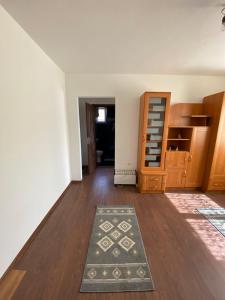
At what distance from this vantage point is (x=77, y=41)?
1976 millimetres

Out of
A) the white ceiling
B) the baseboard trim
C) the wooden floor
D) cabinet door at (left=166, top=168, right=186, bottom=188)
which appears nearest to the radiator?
the wooden floor

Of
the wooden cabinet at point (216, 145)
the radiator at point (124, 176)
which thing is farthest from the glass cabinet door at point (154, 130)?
the wooden cabinet at point (216, 145)

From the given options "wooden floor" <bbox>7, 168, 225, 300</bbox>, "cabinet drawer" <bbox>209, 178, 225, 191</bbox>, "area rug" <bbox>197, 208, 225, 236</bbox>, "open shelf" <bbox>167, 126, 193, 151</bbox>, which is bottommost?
"wooden floor" <bbox>7, 168, 225, 300</bbox>

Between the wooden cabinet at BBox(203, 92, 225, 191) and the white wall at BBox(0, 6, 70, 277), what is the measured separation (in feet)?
10.4

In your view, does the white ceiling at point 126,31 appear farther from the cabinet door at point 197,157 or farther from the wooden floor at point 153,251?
the wooden floor at point 153,251

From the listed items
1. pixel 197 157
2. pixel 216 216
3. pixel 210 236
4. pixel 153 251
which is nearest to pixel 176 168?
pixel 197 157

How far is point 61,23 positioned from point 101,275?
9.00ft

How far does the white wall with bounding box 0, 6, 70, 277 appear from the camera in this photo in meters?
1.44

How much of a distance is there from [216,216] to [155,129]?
1.87 m

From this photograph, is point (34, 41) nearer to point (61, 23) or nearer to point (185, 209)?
point (61, 23)

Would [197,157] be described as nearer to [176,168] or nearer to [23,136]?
[176,168]

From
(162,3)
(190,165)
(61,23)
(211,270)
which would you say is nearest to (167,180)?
(190,165)

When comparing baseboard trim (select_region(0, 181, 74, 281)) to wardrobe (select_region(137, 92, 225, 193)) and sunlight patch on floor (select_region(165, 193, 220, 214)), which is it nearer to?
wardrobe (select_region(137, 92, 225, 193))

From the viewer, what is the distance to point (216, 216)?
2428 mm
